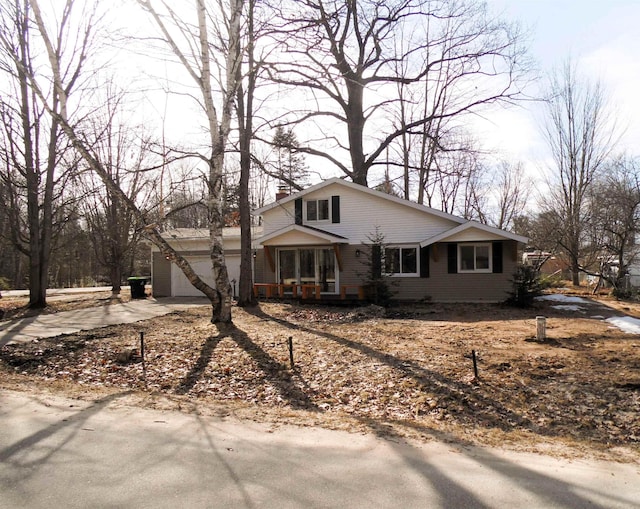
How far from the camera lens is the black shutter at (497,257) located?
16734mm

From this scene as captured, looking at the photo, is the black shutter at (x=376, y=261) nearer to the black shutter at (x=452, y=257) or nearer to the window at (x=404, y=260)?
the window at (x=404, y=260)

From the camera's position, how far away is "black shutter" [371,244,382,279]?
16391mm

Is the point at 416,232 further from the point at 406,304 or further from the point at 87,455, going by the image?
the point at 87,455

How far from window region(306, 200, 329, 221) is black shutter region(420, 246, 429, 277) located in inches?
169

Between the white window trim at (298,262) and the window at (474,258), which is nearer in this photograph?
the window at (474,258)

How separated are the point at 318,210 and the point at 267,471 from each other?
53.4 feet

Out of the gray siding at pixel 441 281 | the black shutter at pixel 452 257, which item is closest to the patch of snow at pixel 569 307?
the gray siding at pixel 441 281

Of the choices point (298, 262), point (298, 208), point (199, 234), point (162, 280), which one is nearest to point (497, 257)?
point (298, 262)

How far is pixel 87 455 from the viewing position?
12.2 ft

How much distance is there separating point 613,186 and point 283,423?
2001cm

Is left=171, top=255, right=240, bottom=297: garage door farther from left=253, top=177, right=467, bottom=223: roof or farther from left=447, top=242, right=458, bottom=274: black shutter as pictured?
left=447, top=242, right=458, bottom=274: black shutter

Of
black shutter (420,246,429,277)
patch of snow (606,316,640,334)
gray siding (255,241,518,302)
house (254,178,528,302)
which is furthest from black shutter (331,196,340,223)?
patch of snow (606,316,640,334)

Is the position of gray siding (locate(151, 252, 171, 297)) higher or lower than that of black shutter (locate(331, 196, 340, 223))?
lower

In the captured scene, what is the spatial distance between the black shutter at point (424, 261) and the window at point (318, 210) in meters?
4.28
